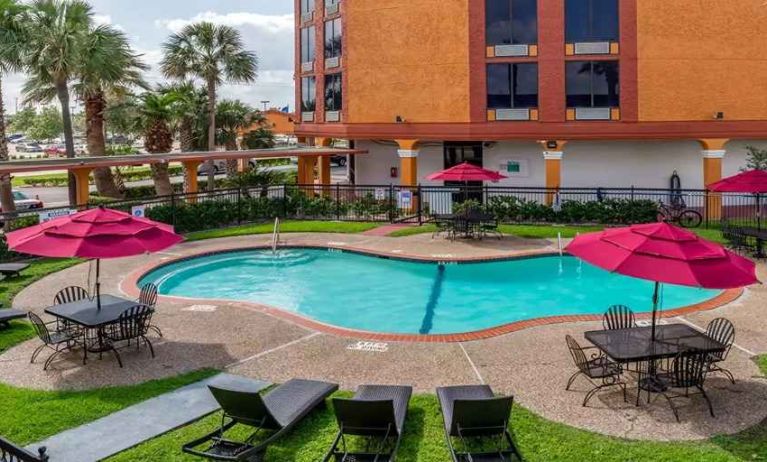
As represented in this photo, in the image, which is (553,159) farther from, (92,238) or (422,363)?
(92,238)

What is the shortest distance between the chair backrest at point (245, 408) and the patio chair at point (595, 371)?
3.94 meters

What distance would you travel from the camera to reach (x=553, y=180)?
27.8 m

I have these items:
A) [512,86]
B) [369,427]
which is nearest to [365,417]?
[369,427]

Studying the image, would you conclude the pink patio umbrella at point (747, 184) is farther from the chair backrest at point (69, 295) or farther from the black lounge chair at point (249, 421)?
the chair backrest at point (69, 295)

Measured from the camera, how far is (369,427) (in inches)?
268

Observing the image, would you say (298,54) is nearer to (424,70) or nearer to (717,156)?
(424,70)

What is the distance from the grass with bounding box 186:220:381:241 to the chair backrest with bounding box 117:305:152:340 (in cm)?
1197

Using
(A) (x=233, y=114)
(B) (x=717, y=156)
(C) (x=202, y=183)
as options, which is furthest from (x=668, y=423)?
(C) (x=202, y=183)

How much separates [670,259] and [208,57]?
3411 centimetres

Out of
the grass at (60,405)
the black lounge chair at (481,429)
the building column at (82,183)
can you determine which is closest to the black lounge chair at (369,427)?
the black lounge chair at (481,429)

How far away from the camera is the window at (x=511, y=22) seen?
90.6 ft

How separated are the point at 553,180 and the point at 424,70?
768cm

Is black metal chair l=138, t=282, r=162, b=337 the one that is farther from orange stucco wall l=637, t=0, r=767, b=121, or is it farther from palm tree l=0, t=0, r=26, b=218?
orange stucco wall l=637, t=0, r=767, b=121

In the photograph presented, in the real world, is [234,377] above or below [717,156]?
below
